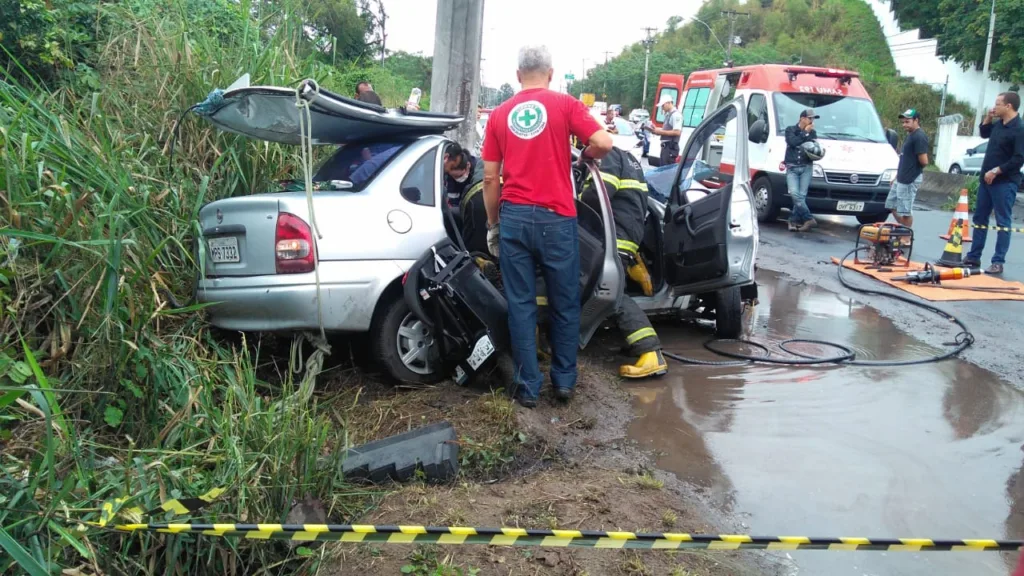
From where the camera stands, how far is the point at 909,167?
963 centimetres

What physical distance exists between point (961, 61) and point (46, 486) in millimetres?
40286

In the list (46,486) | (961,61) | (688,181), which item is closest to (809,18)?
(961,61)

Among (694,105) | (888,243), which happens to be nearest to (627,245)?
(888,243)

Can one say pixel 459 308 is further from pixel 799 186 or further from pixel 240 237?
pixel 799 186

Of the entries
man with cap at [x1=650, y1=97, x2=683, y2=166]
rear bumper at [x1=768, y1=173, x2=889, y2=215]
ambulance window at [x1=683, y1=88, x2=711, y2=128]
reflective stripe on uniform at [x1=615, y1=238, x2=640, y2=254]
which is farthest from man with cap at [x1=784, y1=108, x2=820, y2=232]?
reflective stripe on uniform at [x1=615, y1=238, x2=640, y2=254]

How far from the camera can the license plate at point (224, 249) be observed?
4176mm

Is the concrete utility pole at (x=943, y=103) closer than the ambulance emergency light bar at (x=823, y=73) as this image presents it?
No

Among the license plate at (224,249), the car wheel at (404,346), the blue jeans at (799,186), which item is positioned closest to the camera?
the license plate at (224,249)

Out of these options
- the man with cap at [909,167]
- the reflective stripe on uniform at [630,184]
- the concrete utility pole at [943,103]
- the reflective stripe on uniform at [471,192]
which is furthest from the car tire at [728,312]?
the concrete utility pole at [943,103]

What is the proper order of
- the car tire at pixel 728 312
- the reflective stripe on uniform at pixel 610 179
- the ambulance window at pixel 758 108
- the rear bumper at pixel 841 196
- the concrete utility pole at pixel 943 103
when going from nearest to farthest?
the reflective stripe on uniform at pixel 610 179 < the car tire at pixel 728 312 < the rear bumper at pixel 841 196 < the ambulance window at pixel 758 108 < the concrete utility pole at pixel 943 103

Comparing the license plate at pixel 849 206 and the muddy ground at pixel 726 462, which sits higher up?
the license plate at pixel 849 206

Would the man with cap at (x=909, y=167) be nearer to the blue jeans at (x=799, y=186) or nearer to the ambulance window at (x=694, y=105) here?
the blue jeans at (x=799, y=186)

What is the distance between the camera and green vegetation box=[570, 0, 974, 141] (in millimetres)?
35500

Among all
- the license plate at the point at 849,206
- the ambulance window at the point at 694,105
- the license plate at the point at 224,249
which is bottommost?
the license plate at the point at 224,249
